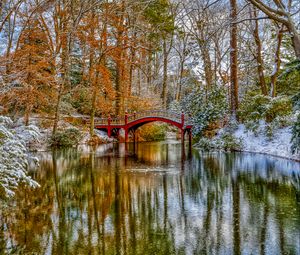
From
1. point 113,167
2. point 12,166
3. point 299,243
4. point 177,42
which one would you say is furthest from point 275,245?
point 177,42

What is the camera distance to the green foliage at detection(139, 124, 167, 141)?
29.0m

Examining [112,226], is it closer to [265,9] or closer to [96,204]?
[96,204]

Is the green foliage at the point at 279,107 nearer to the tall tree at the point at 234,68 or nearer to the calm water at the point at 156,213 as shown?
the tall tree at the point at 234,68

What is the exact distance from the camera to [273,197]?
7.77m

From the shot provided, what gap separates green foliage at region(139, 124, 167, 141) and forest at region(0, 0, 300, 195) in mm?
150

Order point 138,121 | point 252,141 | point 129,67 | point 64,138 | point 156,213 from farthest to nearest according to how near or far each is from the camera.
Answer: point 129,67, point 138,121, point 64,138, point 252,141, point 156,213

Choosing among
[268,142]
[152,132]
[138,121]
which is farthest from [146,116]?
[268,142]

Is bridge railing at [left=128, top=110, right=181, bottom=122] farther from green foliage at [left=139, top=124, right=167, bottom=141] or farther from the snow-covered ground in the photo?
the snow-covered ground

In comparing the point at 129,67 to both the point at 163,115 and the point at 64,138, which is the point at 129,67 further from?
the point at 64,138

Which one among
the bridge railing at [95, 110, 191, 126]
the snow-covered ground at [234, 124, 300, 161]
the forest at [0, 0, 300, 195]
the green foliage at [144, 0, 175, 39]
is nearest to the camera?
the snow-covered ground at [234, 124, 300, 161]

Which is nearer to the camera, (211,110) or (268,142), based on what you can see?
(268,142)

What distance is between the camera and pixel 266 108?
58.3 feet

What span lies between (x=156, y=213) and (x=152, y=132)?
76.9 feet

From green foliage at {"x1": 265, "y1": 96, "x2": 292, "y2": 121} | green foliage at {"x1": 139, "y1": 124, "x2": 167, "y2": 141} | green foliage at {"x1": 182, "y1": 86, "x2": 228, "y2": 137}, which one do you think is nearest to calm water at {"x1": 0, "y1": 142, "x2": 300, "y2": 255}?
green foliage at {"x1": 265, "y1": 96, "x2": 292, "y2": 121}
